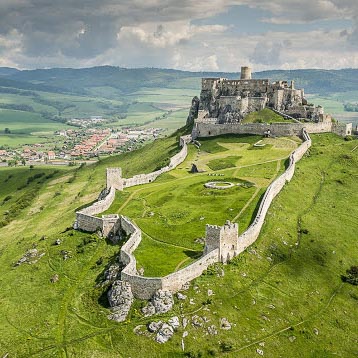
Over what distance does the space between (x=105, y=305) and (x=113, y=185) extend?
47797 mm

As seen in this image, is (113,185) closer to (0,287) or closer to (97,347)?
(0,287)

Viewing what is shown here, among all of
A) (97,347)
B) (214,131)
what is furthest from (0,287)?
(214,131)

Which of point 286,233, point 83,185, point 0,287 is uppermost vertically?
point 286,233

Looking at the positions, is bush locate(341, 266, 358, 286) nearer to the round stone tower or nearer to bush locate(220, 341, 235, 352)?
bush locate(220, 341, 235, 352)

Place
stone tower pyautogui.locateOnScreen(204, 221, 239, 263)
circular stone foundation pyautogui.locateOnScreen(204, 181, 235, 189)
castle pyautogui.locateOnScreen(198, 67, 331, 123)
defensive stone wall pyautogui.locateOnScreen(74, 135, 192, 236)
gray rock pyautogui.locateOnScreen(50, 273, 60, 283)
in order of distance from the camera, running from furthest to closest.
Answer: castle pyautogui.locateOnScreen(198, 67, 331, 123)
circular stone foundation pyautogui.locateOnScreen(204, 181, 235, 189)
defensive stone wall pyautogui.locateOnScreen(74, 135, 192, 236)
gray rock pyautogui.locateOnScreen(50, 273, 60, 283)
stone tower pyautogui.locateOnScreen(204, 221, 239, 263)

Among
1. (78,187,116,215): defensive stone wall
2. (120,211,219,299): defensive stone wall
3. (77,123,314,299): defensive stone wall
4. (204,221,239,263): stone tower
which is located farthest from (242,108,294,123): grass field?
(120,211,219,299): defensive stone wall

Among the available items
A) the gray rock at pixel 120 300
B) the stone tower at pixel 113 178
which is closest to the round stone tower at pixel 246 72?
the stone tower at pixel 113 178

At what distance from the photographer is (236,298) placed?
6719 centimetres

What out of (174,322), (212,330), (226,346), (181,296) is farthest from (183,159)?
(226,346)

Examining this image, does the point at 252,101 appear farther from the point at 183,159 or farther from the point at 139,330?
the point at 139,330

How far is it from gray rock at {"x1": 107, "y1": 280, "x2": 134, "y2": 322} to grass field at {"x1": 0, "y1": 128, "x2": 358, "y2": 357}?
3.48 ft

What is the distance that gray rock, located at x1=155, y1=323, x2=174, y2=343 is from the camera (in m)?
59.6

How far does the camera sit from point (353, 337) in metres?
67.6

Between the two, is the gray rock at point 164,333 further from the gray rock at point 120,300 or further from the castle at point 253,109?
the castle at point 253,109
